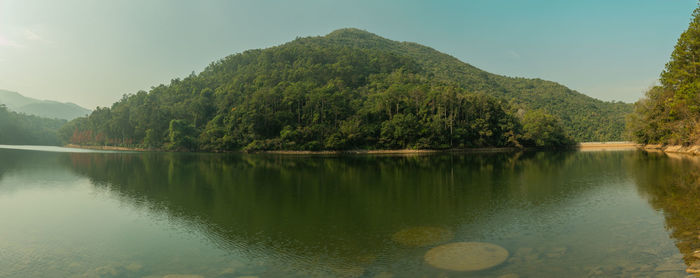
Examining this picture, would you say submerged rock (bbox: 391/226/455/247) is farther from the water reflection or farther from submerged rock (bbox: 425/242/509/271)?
submerged rock (bbox: 425/242/509/271)

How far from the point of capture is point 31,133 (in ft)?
439

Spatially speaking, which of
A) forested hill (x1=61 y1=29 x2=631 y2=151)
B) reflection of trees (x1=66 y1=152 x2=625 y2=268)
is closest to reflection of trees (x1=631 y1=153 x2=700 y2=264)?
reflection of trees (x1=66 y1=152 x2=625 y2=268)

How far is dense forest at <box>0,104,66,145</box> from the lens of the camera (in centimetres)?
12394

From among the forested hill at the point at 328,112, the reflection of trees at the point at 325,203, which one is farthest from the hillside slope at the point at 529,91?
the reflection of trees at the point at 325,203

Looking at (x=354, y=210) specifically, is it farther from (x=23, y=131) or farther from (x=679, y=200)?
(x=23, y=131)

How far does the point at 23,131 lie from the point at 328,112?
12805cm

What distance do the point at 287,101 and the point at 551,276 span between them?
8079 cm

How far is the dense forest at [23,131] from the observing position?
12394 centimetres

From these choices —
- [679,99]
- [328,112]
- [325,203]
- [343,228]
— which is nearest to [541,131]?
[679,99]

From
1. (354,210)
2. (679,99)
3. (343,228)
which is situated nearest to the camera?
(343,228)

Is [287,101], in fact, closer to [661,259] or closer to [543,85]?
[661,259]

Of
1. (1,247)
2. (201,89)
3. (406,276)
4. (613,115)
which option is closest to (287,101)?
(201,89)

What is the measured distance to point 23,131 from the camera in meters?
130

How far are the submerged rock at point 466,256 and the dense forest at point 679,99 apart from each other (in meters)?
48.3
